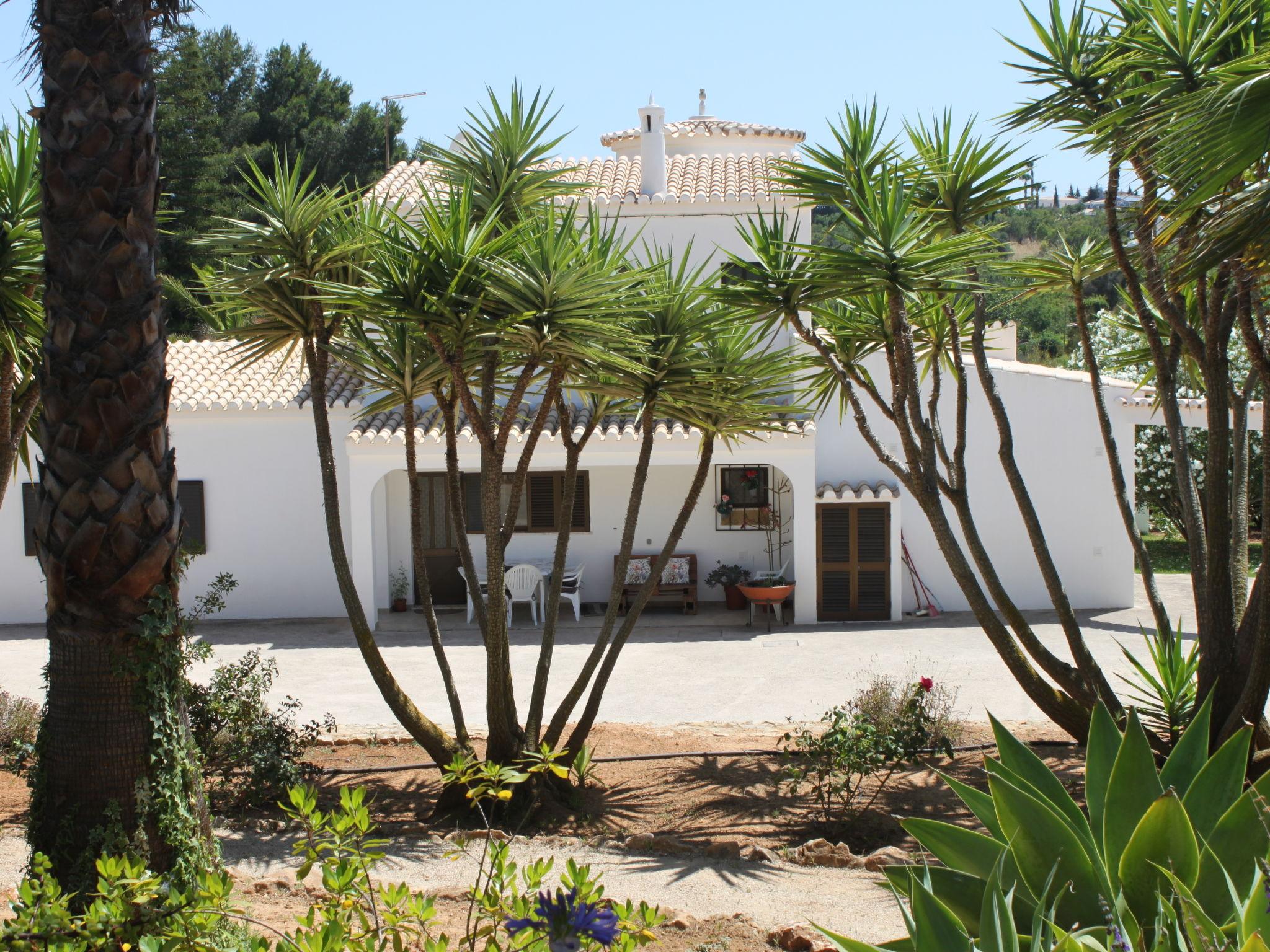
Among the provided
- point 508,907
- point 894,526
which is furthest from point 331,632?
point 508,907

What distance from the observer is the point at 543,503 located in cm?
1898

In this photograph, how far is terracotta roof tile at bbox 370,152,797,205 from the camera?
738 inches

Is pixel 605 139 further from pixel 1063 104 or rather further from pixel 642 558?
pixel 1063 104

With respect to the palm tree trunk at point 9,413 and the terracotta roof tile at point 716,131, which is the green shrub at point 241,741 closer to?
the palm tree trunk at point 9,413

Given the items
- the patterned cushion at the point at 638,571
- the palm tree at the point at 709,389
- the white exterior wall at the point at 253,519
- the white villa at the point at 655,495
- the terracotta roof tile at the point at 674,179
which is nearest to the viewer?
the palm tree at the point at 709,389

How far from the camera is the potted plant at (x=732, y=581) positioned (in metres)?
18.4

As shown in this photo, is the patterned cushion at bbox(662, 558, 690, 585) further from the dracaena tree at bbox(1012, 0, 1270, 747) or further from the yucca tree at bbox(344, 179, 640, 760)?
the yucca tree at bbox(344, 179, 640, 760)

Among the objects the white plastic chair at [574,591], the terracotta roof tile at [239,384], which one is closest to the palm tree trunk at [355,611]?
the terracotta roof tile at [239,384]

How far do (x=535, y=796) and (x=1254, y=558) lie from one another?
63.2 ft

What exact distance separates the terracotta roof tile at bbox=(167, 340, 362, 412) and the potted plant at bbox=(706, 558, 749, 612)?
20.8ft

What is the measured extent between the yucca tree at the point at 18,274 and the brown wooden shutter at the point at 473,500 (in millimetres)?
11368

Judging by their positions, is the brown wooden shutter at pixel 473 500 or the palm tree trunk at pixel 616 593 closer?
the palm tree trunk at pixel 616 593

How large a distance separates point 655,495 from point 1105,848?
15.6 m

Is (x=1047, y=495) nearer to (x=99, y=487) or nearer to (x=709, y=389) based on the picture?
(x=709, y=389)
